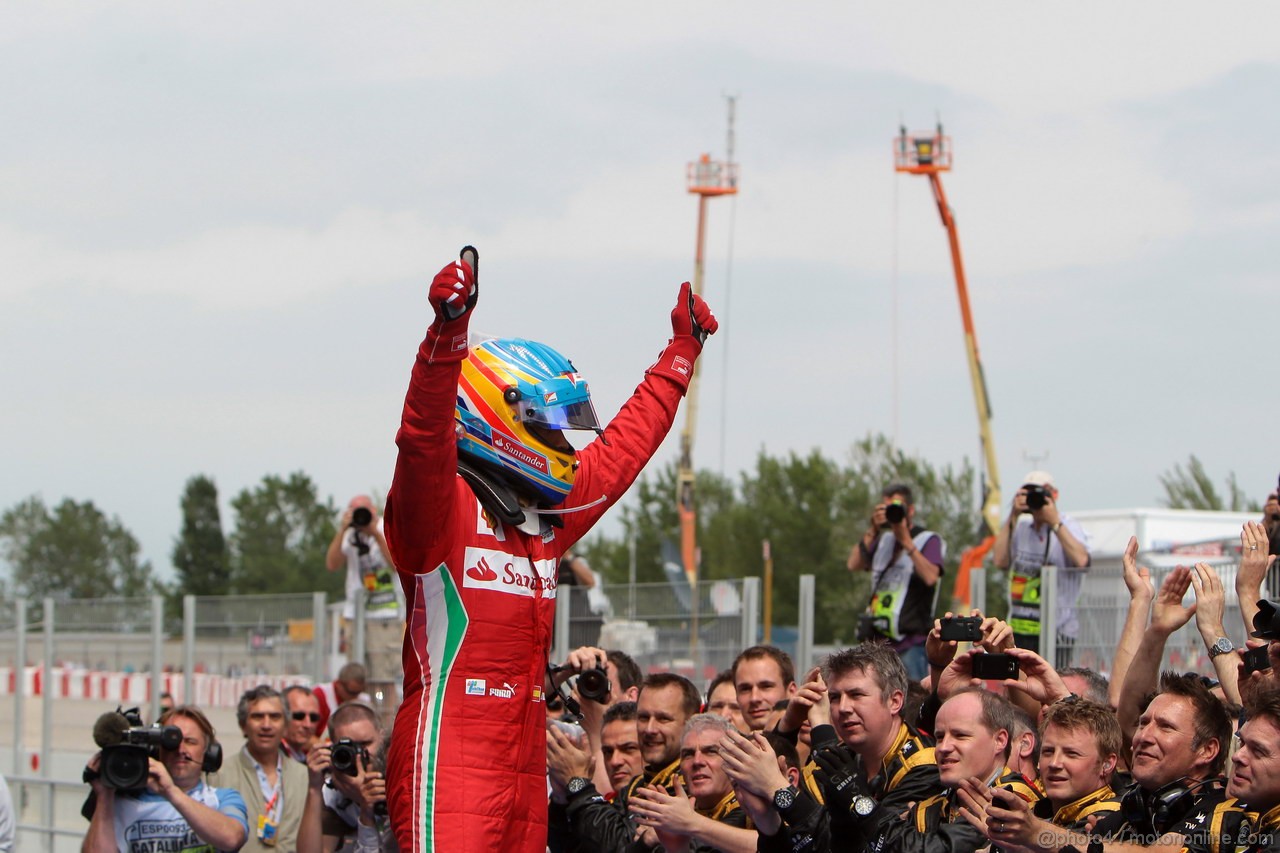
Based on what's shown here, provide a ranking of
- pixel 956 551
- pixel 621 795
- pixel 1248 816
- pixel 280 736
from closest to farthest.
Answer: pixel 1248 816
pixel 621 795
pixel 280 736
pixel 956 551

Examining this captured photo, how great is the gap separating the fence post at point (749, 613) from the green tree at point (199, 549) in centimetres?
8768

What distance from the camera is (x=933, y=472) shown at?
64.8 metres

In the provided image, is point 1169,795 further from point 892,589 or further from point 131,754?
point 892,589

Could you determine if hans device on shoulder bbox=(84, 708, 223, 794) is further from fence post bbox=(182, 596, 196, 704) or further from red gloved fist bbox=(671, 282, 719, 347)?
fence post bbox=(182, 596, 196, 704)

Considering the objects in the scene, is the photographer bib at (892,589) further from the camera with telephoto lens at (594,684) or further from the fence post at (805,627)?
the camera with telephoto lens at (594,684)

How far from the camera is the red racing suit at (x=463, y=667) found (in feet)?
16.1

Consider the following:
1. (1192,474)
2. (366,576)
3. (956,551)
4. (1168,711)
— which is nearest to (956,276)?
(1192,474)

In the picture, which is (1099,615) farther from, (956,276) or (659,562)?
(659,562)

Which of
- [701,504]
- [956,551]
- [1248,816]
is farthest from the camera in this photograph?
[701,504]

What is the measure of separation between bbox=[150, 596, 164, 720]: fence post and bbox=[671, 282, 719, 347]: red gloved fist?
938 centimetres

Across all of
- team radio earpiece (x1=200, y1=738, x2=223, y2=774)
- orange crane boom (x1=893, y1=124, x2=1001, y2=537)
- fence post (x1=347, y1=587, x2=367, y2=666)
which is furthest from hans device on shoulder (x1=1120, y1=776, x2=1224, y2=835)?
orange crane boom (x1=893, y1=124, x2=1001, y2=537)

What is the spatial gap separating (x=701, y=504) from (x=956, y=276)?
37607 mm

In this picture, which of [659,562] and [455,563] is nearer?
[455,563]

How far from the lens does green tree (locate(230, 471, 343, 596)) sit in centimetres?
9419
